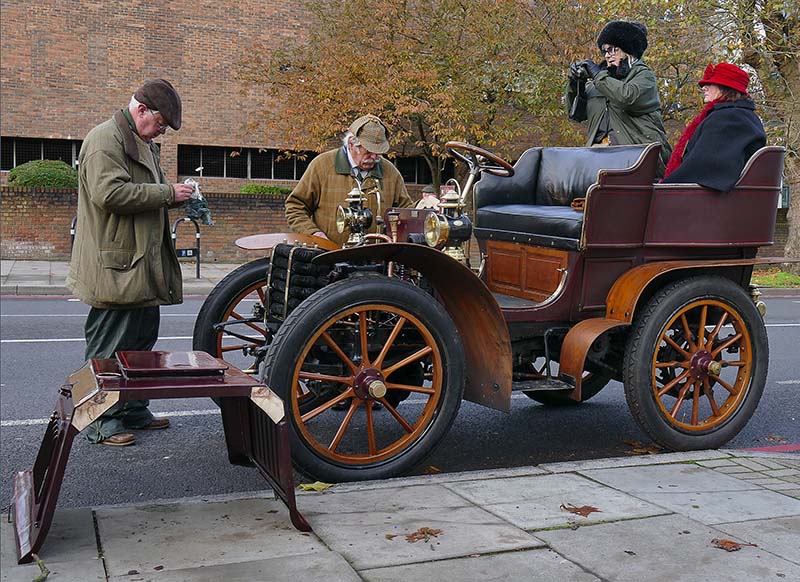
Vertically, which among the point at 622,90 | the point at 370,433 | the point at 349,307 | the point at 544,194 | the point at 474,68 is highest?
the point at 474,68

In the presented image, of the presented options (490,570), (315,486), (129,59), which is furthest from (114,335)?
(129,59)

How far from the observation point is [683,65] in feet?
71.5

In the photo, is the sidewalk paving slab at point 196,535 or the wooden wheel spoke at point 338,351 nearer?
the sidewalk paving slab at point 196,535

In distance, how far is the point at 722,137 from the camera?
5355mm

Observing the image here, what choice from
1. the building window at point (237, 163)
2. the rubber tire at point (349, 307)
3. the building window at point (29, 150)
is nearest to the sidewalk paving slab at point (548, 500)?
the rubber tire at point (349, 307)

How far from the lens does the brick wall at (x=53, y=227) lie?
2120 centimetres

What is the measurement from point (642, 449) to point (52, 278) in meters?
13.9

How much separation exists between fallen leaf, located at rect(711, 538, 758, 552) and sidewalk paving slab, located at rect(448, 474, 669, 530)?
14.1 inches

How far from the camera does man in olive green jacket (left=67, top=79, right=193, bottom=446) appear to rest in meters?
5.18

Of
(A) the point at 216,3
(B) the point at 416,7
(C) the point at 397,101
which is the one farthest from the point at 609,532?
(A) the point at 216,3

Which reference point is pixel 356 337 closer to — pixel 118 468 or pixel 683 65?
pixel 118 468

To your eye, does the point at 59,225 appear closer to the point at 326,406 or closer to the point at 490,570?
the point at 326,406

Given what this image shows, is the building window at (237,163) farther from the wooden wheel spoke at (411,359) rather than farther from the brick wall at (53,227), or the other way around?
the wooden wheel spoke at (411,359)

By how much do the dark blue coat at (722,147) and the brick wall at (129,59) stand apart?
1902 cm
